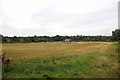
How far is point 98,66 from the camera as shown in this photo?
78.8ft

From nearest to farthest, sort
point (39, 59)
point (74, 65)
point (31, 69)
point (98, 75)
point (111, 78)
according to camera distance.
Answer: point (111, 78) → point (98, 75) → point (31, 69) → point (74, 65) → point (39, 59)

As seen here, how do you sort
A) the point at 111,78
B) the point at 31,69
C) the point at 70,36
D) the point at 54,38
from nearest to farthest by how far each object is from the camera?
1. the point at 111,78
2. the point at 31,69
3. the point at 54,38
4. the point at 70,36

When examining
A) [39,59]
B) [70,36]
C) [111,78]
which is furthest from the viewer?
[70,36]

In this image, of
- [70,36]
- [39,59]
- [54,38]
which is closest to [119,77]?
[39,59]

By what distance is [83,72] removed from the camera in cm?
2120

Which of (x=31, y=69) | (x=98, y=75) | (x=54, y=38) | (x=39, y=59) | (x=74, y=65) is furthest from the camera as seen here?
(x=54, y=38)

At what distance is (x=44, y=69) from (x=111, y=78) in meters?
5.34

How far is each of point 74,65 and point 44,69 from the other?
9.79 ft

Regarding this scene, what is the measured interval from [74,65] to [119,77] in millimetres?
5289

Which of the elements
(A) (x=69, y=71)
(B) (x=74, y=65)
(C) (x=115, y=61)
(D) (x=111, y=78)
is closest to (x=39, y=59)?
(B) (x=74, y=65)

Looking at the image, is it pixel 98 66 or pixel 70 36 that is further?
pixel 70 36

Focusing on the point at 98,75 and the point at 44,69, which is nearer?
the point at 98,75

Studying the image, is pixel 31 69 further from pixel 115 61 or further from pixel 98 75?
pixel 115 61

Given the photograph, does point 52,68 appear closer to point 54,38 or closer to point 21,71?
point 21,71
